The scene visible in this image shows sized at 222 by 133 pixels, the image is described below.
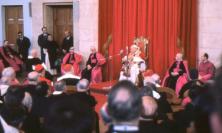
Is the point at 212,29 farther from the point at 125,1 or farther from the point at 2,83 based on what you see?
the point at 2,83

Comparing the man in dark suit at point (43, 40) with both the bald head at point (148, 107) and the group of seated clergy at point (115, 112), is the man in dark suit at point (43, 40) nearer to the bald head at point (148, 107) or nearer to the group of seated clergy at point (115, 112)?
the group of seated clergy at point (115, 112)

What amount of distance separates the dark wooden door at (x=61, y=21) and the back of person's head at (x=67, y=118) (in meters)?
12.2

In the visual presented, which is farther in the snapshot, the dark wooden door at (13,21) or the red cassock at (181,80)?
the dark wooden door at (13,21)

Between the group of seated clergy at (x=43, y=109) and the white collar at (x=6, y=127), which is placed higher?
the group of seated clergy at (x=43, y=109)

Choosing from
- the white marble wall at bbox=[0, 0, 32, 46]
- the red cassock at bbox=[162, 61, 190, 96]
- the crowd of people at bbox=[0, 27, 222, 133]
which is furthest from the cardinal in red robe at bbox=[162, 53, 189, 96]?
the white marble wall at bbox=[0, 0, 32, 46]

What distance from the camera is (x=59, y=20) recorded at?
14.6 m

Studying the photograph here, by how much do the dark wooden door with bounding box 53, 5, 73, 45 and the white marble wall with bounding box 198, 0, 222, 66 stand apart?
545cm

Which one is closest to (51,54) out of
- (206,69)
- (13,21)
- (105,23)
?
(105,23)

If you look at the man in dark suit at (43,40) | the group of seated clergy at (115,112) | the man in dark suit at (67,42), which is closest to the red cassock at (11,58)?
the man in dark suit at (43,40)

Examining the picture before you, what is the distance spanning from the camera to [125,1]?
11297mm

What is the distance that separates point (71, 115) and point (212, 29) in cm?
854

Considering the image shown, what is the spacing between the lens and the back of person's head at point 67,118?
7.58 ft

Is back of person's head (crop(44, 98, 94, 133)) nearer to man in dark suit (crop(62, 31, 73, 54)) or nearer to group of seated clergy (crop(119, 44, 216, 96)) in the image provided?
group of seated clergy (crop(119, 44, 216, 96))

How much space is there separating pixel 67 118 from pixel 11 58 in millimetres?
11252
